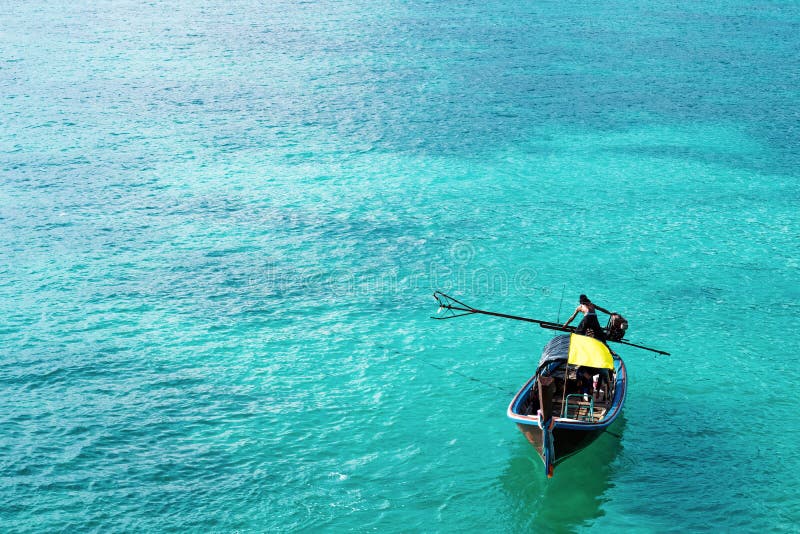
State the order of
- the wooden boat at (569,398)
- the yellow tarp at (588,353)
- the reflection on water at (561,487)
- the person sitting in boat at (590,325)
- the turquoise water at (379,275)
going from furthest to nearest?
the person sitting in boat at (590,325) → the yellow tarp at (588,353) → the turquoise water at (379,275) → the reflection on water at (561,487) → the wooden boat at (569,398)

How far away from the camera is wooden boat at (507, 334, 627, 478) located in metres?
18.0

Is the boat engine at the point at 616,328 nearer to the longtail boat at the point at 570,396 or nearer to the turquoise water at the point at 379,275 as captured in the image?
the longtail boat at the point at 570,396

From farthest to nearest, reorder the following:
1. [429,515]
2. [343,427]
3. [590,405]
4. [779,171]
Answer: [779,171] → [343,427] → [590,405] → [429,515]

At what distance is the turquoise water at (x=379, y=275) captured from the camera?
19.2 m

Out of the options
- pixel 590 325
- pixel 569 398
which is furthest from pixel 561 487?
pixel 590 325

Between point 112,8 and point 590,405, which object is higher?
point 112,8

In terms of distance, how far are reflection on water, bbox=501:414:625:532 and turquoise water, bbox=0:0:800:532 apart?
75 mm

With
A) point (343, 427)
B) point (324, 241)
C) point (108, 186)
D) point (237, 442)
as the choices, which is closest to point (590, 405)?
point (343, 427)

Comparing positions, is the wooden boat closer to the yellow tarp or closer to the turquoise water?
the yellow tarp

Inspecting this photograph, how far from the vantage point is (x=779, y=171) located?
132 feet

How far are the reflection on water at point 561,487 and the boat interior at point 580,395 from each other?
105cm

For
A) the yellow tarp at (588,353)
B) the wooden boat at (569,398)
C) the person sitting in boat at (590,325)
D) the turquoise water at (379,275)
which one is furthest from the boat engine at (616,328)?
the turquoise water at (379,275)

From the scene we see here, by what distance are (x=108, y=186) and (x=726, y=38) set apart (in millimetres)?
47532

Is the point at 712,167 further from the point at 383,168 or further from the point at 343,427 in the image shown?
the point at 343,427
